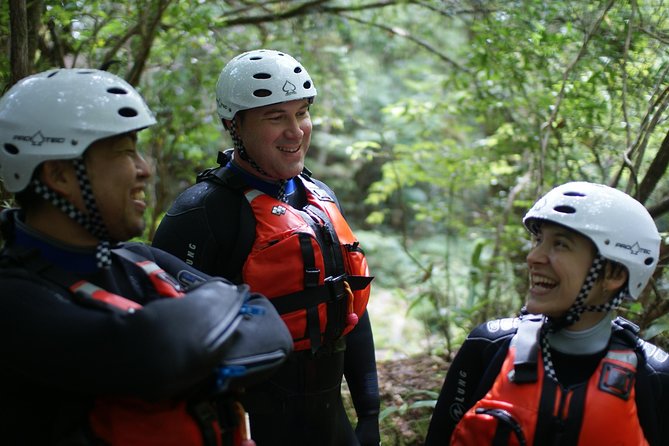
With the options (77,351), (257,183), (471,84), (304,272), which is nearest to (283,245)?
(304,272)

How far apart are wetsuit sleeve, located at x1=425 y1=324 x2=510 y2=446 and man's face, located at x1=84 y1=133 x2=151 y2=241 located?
1561mm

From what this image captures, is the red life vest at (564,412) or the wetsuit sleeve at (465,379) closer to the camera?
the red life vest at (564,412)

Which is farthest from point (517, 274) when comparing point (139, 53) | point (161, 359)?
point (161, 359)

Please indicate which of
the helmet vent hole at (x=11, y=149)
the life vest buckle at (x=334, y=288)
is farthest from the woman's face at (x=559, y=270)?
the helmet vent hole at (x=11, y=149)

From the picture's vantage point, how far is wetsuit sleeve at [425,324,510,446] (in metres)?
2.80

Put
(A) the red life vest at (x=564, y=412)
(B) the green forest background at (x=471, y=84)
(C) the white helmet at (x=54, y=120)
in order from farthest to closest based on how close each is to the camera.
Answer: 1. (B) the green forest background at (x=471, y=84)
2. (A) the red life vest at (x=564, y=412)
3. (C) the white helmet at (x=54, y=120)

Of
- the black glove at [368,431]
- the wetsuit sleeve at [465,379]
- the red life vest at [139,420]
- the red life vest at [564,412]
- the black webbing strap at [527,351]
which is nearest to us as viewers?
the red life vest at [139,420]

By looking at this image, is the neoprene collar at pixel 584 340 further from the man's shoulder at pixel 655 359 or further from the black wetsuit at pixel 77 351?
the black wetsuit at pixel 77 351

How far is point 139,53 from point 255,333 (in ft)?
12.5

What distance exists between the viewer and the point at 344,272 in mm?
3355

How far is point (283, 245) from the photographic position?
10.2ft

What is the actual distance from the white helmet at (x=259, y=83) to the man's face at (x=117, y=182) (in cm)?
115

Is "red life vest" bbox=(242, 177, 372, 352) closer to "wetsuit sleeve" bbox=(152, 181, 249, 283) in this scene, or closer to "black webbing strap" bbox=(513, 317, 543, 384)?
"wetsuit sleeve" bbox=(152, 181, 249, 283)

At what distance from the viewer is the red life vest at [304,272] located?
3.10 metres
